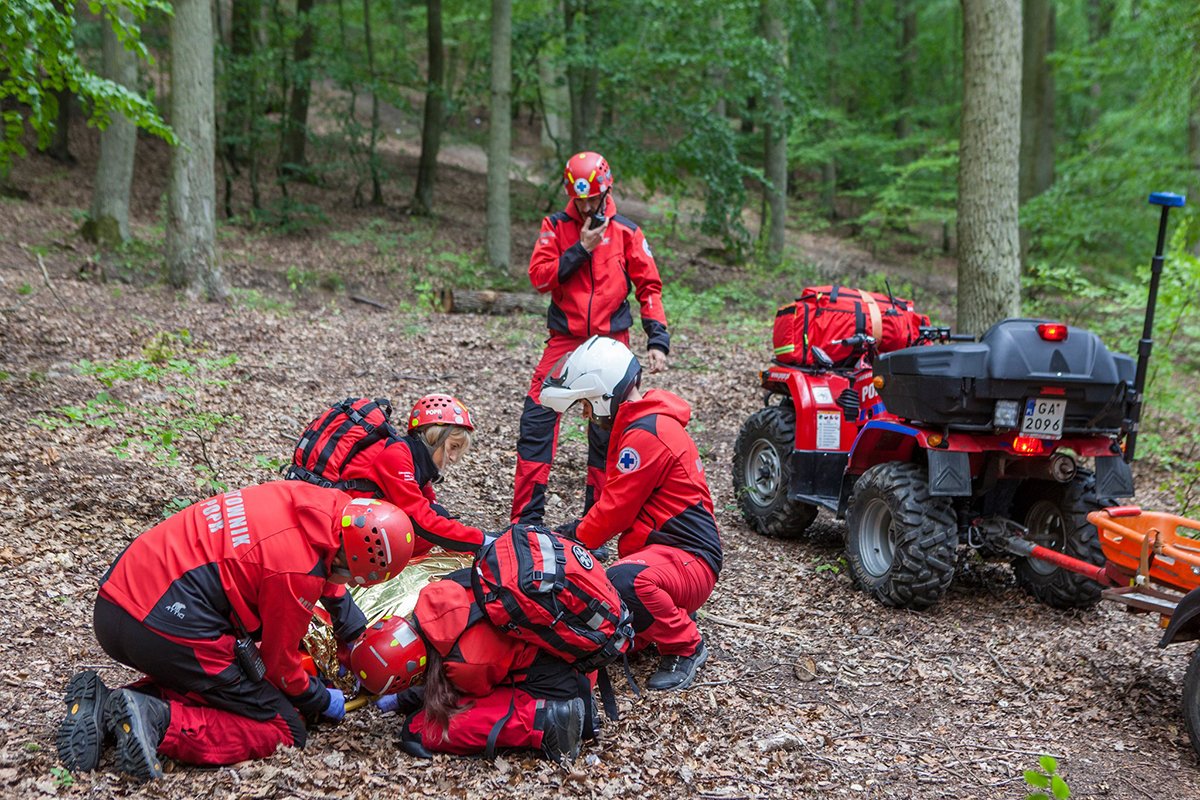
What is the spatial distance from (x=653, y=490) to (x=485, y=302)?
772cm

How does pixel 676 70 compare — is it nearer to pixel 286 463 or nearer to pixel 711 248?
pixel 711 248

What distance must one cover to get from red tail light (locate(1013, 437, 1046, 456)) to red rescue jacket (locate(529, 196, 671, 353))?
204 cm

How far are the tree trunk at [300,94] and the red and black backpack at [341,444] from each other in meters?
13.7

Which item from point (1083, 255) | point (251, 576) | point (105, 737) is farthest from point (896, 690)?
point (1083, 255)

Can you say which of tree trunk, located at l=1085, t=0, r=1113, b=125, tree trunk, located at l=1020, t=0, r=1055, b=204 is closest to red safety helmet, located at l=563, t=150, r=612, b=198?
tree trunk, located at l=1020, t=0, r=1055, b=204

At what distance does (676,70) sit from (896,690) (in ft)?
42.0

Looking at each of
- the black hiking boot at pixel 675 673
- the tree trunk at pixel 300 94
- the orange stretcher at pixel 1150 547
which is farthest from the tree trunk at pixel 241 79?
the orange stretcher at pixel 1150 547

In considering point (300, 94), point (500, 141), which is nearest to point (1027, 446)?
point (500, 141)

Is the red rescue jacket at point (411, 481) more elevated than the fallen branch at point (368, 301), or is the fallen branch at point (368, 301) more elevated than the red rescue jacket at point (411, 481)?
the fallen branch at point (368, 301)

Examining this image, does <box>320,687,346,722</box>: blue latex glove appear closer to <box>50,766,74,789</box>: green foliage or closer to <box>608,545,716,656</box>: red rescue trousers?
<box>50,766,74,789</box>: green foliage

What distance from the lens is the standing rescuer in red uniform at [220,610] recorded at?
3188 mm

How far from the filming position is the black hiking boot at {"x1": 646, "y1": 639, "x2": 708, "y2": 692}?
13.7 ft

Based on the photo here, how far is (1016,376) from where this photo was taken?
468 centimetres

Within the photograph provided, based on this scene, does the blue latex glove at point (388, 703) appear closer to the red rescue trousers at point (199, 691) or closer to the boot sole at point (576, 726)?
the red rescue trousers at point (199, 691)
